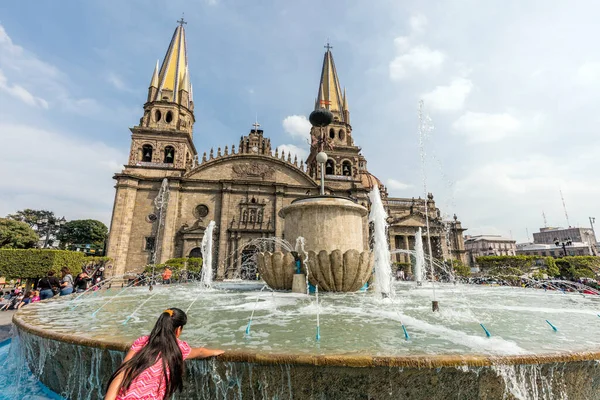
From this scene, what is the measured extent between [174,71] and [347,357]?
39.6 metres

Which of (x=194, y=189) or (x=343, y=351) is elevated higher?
(x=194, y=189)

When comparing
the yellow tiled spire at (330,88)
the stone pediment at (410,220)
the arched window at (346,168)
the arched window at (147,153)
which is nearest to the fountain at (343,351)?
the arched window at (147,153)

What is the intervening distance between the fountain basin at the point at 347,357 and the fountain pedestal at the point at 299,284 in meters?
→ 2.81

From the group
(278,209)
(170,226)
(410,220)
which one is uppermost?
(278,209)

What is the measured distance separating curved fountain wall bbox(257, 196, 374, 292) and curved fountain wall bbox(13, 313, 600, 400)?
16.2 ft

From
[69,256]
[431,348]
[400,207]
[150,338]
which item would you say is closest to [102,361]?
[150,338]

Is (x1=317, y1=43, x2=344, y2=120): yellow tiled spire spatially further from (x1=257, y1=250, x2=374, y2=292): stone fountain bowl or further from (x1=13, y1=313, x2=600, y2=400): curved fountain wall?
(x1=13, y1=313, x2=600, y2=400): curved fountain wall

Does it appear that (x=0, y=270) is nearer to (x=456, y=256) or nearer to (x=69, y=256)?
(x=69, y=256)

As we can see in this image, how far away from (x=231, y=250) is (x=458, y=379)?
2711 cm

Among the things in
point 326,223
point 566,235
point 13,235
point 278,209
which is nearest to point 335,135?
point 278,209

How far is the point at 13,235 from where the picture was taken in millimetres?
35406

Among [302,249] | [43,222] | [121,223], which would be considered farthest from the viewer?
[43,222]

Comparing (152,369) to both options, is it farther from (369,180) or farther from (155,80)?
(369,180)

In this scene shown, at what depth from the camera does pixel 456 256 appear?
37.8 m
